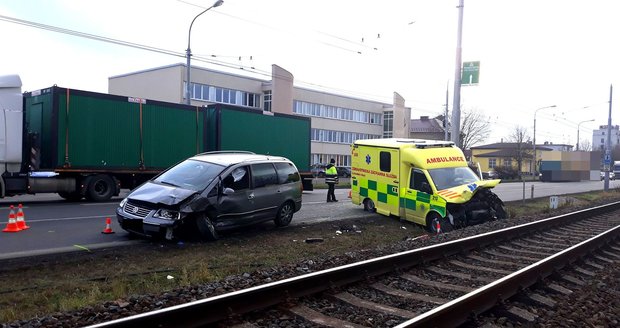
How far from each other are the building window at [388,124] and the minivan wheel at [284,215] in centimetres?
5675

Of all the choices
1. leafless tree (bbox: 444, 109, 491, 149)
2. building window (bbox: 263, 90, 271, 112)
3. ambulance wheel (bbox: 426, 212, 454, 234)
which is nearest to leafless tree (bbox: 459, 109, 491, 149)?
leafless tree (bbox: 444, 109, 491, 149)

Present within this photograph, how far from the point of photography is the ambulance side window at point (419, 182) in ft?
41.1

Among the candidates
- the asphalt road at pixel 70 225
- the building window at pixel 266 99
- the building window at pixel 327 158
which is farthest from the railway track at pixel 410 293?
the building window at pixel 327 158

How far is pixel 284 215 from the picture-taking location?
37.3ft

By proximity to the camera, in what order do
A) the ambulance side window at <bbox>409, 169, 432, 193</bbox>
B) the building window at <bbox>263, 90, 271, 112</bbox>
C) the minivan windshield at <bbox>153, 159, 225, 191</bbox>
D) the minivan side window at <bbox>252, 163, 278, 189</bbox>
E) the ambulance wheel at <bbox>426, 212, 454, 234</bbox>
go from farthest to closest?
the building window at <bbox>263, 90, 271, 112</bbox> → the ambulance side window at <bbox>409, 169, 432, 193</bbox> → the ambulance wheel at <bbox>426, 212, 454, 234</bbox> → the minivan side window at <bbox>252, 163, 278, 189</bbox> → the minivan windshield at <bbox>153, 159, 225, 191</bbox>

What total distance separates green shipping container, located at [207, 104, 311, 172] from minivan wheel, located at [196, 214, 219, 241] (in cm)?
1010

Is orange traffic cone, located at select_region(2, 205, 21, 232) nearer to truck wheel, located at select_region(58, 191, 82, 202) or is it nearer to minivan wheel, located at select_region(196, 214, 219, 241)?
minivan wheel, located at select_region(196, 214, 219, 241)

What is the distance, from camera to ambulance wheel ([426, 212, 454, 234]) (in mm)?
11898

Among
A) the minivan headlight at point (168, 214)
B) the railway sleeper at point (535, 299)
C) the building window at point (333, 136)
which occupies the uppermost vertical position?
the building window at point (333, 136)

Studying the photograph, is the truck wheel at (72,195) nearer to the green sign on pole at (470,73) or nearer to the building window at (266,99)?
the green sign on pole at (470,73)

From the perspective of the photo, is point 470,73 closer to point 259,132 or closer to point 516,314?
point 259,132

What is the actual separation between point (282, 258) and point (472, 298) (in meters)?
3.87

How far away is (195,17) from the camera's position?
24734 millimetres

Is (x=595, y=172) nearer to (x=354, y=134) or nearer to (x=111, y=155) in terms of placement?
(x=354, y=134)
